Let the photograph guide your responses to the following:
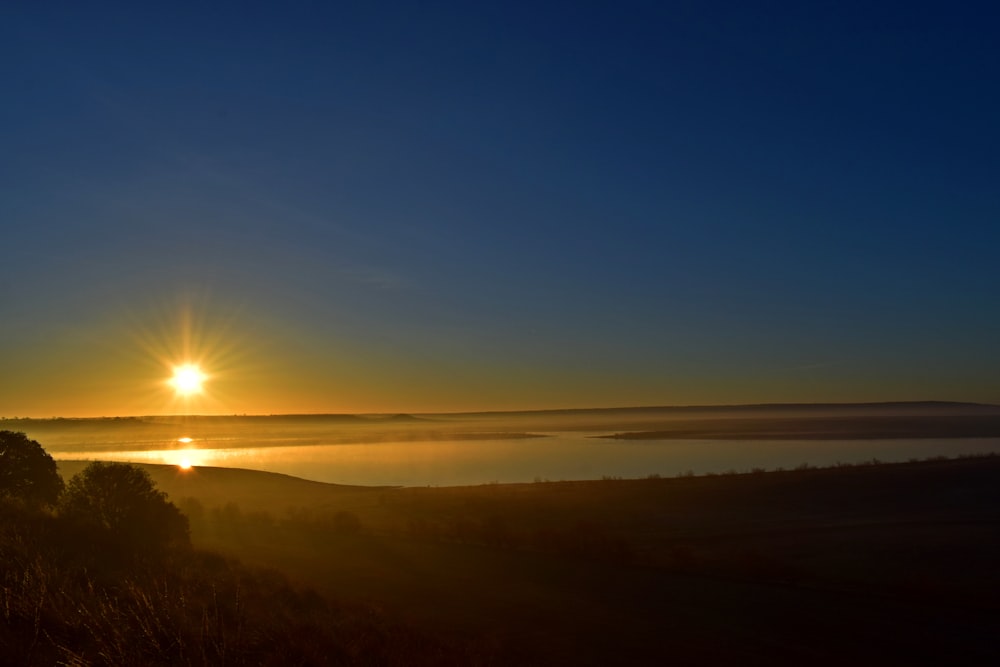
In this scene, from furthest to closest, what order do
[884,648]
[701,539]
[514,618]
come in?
[701,539]
[514,618]
[884,648]

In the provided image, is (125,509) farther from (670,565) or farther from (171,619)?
(670,565)

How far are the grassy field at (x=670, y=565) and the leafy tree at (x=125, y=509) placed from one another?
1.59 meters

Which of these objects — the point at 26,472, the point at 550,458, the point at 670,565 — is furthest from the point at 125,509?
the point at 550,458

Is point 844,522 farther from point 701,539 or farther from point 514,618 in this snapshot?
point 514,618

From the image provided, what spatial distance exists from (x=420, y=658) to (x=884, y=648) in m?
6.53

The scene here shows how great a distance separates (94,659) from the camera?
7516 mm

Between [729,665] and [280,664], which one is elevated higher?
[280,664]

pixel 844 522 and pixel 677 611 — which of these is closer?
pixel 677 611

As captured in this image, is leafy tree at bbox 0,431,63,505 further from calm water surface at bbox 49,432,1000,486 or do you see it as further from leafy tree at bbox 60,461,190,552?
calm water surface at bbox 49,432,1000,486

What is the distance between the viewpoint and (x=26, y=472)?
74.8 feet

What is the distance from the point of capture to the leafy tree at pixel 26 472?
72.8 ft

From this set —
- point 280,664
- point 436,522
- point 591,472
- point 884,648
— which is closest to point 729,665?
point 884,648

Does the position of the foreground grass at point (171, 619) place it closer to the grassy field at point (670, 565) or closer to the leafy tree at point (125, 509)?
the grassy field at point (670, 565)

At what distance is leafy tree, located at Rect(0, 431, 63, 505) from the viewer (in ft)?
72.8
